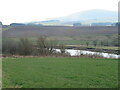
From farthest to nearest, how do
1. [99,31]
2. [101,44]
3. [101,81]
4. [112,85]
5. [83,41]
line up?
[99,31] < [83,41] < [101,44] < [101,81] < [112,85]

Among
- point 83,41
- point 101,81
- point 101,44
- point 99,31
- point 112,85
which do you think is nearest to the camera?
point 112,85

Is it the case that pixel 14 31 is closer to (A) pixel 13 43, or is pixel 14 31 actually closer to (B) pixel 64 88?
(A) pixel 13 43

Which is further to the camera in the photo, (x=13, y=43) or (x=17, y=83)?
(x=13, y=43)

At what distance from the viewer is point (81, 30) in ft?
298

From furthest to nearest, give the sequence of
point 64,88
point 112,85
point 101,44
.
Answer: point 101,44, point 112,85, point 64,88

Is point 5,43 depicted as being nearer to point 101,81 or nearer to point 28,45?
point 28,45

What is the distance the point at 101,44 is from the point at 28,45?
31.0 m

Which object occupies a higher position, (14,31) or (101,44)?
(14,31)

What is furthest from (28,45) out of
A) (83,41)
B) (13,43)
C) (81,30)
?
(81,30)

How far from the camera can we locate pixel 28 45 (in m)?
47.7

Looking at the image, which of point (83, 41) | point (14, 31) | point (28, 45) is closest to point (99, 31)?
point (83, 41)

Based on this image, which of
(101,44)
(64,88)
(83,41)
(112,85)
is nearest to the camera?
(64,88)

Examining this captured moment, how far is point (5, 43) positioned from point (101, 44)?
33.5 m

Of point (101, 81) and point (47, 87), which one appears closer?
point (47, 87)
